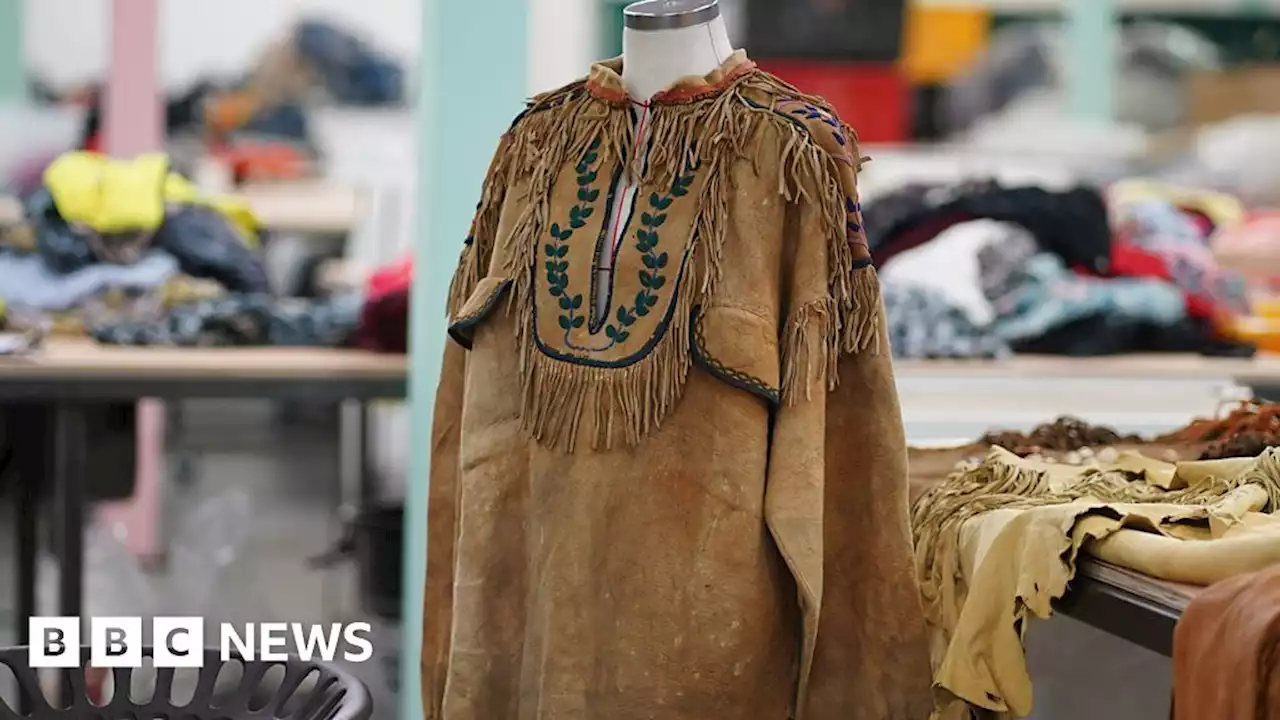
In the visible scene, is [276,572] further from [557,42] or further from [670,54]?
[670,54]

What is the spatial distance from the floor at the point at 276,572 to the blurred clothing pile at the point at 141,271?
620mm

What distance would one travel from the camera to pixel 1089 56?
212 inches

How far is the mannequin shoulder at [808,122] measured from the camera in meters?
1.79

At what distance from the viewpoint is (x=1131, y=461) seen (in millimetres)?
2086

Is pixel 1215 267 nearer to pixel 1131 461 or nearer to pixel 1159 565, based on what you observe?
pixel 1131 461

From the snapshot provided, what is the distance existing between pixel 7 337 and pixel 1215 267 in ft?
9.22

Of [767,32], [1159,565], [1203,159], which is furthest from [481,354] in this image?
[1203,159]

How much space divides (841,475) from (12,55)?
5089 mm

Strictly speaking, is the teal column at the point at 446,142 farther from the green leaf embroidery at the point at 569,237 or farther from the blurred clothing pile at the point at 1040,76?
the blurred clothing pile at the point at 1040,76

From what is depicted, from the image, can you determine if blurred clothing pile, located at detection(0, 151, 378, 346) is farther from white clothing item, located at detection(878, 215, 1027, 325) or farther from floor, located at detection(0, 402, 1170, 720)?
white clothing item, located at detection(878, 215, 1027, 325)

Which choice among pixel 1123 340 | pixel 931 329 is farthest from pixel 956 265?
pixel 1123 340

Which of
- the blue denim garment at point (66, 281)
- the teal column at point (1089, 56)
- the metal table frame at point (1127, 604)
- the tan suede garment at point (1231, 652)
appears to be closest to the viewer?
the tan suede garment at point (1231, 652)

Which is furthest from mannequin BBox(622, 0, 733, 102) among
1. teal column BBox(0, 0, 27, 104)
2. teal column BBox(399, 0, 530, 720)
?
Result: teal column BBox(0, 0, 27, 104)

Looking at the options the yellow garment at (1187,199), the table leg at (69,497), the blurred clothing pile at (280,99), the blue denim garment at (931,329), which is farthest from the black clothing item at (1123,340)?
the blurred clothing pile at (280,99)
